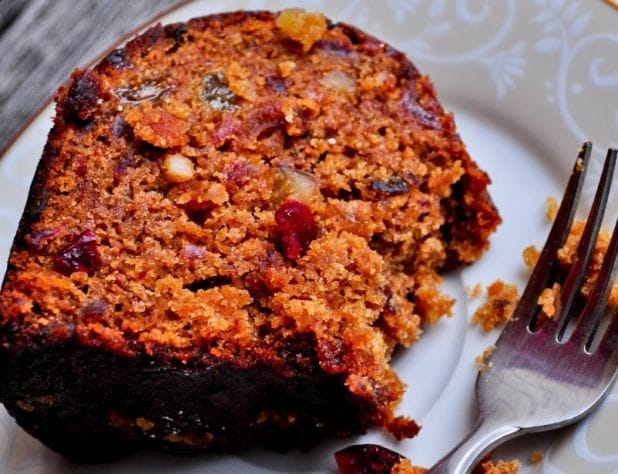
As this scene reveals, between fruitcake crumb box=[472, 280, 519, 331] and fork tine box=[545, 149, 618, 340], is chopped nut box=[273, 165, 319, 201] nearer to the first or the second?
fruitcake crumb box=[472, 280, 519, 331]

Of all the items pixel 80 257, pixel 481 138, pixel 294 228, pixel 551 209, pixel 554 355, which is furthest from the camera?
pixel 481 138

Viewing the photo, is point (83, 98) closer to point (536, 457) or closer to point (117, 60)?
point (117, 60)

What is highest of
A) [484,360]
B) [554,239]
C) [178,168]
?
[178,168]

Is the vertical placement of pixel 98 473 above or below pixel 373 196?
below

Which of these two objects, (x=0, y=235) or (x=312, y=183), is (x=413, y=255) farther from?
(x=0, y=235)

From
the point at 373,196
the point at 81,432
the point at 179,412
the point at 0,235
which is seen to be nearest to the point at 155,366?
the point at 179,412

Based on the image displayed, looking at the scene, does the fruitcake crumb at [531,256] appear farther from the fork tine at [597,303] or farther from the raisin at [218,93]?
the raisin at [218,93]

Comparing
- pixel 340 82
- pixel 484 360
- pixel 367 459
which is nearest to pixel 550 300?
pixel 484 360

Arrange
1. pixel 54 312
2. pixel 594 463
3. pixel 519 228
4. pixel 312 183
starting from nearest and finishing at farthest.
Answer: pixel 54 312
pixel 594 463
pixel 312 183
pixel 519 228
